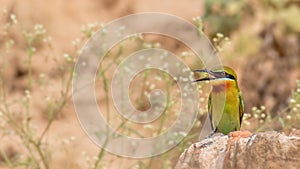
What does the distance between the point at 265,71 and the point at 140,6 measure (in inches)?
58.4

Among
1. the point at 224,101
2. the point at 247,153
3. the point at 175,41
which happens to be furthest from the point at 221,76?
the point at 175,41

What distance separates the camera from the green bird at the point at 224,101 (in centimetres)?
335

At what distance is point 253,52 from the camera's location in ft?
24.4

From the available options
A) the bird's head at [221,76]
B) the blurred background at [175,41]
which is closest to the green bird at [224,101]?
the bird's head at [221,76]

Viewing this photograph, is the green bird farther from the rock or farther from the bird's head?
the rock

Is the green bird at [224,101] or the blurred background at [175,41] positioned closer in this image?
the green bird at [224,101]

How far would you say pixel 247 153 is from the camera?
2607 mm

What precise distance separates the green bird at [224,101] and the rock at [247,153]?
56 centimetres

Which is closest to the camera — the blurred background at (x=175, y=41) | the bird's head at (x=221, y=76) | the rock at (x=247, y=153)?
the rock at (x=247, y=153)

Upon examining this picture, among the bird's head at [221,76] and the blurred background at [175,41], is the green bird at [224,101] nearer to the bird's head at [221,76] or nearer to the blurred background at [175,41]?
the bird's head at [221,76]

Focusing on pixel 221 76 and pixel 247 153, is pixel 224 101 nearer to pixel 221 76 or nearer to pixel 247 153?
pixel 221 76

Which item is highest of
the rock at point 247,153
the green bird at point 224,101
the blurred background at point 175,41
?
the blurred background at point 175,41

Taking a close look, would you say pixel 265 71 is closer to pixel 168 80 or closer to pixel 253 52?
pixel 253 52

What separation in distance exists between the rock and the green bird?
0.56m
